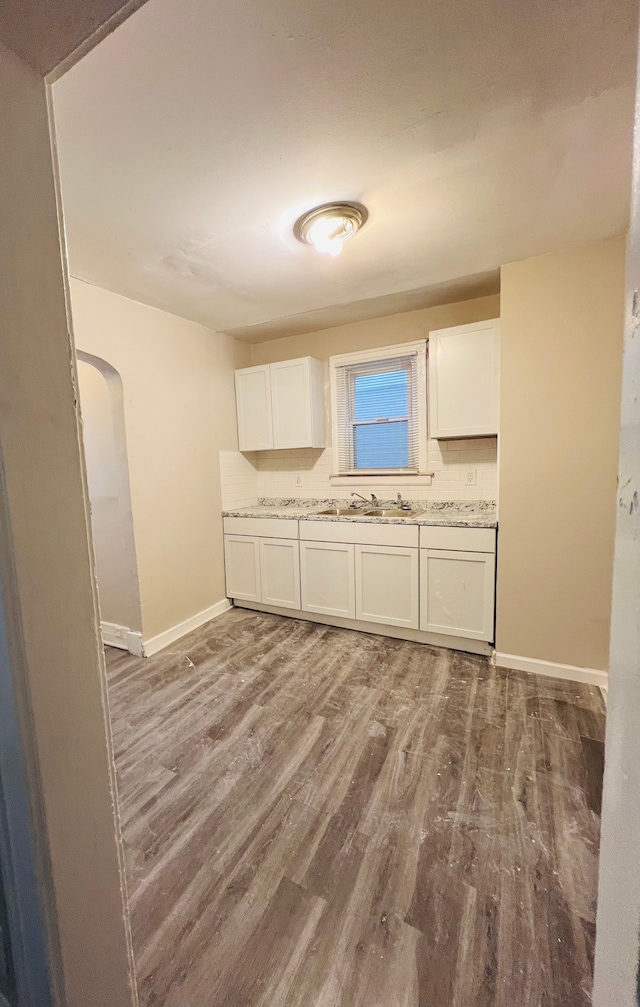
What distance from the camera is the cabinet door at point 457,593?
249 cm

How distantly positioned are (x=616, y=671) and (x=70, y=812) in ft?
2.49

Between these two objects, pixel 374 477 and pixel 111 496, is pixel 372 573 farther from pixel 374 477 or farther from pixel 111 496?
pixel 111 496

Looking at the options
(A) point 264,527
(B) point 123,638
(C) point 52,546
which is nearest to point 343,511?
(A) point 264,527

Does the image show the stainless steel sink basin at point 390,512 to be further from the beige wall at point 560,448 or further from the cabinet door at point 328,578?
the beige wall at point 560,448

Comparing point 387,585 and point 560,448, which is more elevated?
point 560,448

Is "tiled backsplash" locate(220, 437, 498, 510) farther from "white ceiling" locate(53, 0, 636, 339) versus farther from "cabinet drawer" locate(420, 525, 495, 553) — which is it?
"white ceiling" locate(53, 0, 636, 339)

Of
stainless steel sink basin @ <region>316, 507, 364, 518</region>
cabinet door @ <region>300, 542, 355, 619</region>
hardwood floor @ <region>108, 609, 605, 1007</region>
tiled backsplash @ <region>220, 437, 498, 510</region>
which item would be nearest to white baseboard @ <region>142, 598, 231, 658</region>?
hardwood floor @ <region>108, 609, 605, 1007</region>

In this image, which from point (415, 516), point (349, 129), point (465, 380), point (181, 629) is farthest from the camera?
point (181, 629)

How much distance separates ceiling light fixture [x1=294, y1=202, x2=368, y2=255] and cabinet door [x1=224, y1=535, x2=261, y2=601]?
2.26 metres

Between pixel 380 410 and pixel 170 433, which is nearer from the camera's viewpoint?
pixel 170 433

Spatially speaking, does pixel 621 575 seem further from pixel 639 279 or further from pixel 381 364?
pixel 381 364

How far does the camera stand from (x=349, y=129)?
1.30m

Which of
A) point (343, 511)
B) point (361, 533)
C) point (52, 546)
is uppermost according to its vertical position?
point (52, 546)

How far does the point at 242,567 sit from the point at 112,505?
1199 millimetres
